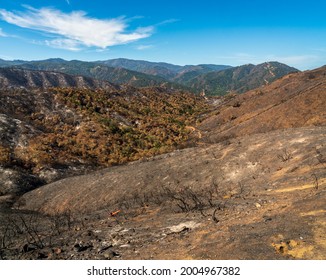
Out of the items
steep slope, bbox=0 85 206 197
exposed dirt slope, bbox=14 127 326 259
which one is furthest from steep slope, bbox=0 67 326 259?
steep slope, bbox=0 85 206 197

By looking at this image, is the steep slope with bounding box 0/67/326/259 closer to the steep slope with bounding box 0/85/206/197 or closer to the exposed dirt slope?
the exposed dirt slope

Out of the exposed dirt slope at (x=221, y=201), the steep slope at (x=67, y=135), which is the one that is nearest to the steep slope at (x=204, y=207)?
the exposed dirt slope at (x=221, y=201)

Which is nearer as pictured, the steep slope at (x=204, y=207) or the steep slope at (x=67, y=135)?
the steep slope at (x=204, y=207)

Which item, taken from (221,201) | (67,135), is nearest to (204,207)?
(221,201)

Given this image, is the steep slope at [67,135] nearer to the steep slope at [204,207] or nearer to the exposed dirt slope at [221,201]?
the steep slope at [204,207]

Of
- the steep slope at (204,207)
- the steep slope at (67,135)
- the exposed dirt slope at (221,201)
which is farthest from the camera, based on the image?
the steep slope at (67,135)

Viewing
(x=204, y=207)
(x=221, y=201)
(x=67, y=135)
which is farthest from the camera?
(x=67, y=135)

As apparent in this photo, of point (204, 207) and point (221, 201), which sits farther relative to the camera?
point (221, 201)

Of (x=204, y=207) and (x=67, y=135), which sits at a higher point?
(x=67, y=135)

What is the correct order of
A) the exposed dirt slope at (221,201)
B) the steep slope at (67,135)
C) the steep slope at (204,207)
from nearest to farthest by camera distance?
the exposed dirt slope at (221,201) → the steep slope at (204,207) → the steep slope at (67,135)

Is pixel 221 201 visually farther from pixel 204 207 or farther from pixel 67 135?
pixel 67 135
